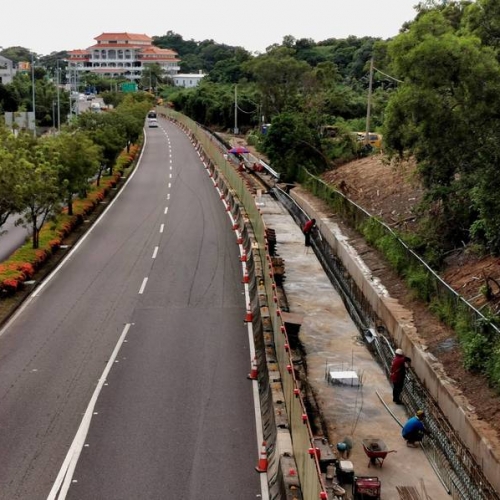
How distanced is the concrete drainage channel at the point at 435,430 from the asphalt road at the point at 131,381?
363 cm

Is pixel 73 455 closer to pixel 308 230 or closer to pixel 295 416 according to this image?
pixel 295 416

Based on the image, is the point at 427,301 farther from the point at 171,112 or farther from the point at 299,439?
the point at 171,112

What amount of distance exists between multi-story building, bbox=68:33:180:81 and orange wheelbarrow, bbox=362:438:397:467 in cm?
18345

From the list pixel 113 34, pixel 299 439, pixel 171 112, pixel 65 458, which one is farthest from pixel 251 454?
pixel 113 34

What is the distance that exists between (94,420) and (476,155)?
511 inches

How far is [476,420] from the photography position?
1359 centimetres

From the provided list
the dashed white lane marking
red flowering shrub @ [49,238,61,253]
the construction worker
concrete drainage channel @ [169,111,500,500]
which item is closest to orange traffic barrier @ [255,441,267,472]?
concrete drainage channel @ [169,111,500,500]

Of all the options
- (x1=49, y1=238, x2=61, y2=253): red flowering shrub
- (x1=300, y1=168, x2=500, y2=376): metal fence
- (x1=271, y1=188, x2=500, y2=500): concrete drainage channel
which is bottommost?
(x1=271, y1=188, x2=500, y2=500): concrete drainage channel

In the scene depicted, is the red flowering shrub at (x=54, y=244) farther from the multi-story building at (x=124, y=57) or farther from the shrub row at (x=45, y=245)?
the multi-story building at (x=124, y=57)

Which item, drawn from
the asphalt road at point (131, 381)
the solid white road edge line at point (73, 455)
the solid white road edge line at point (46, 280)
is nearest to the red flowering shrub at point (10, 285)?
the solid white road edge line at point (46, 280)

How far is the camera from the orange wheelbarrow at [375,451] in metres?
13.0

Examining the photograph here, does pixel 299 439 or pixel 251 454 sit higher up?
pixel 299 439

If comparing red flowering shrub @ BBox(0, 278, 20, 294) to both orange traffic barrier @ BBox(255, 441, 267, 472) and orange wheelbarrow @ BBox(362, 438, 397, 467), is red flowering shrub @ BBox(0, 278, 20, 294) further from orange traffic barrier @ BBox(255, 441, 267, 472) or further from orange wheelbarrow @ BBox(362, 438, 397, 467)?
orange wheelbarrow @ BBox(362, 438, 397, 467)

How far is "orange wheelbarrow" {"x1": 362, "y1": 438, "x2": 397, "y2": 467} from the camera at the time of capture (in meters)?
13.0
